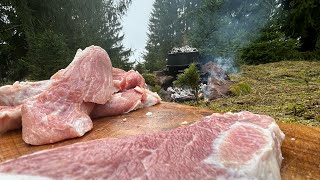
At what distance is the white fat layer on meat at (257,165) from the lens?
1394 millimetres

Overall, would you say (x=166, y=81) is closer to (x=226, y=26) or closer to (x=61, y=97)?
(x=226, y=26)

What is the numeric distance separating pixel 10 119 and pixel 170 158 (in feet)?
5.34

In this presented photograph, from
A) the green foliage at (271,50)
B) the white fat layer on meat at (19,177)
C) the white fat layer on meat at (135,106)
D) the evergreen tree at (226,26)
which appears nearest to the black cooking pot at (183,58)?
the evergreen tree at (226,26)

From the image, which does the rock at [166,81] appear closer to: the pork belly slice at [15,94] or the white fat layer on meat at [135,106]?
the white fat layer on meat at [135,106]

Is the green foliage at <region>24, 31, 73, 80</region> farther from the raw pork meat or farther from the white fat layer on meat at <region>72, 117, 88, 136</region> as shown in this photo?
the white fat layer on meat at <region>72, 117, 88, 136</region>

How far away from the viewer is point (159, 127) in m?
2.38

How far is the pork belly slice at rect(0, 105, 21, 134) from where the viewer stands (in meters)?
2.45

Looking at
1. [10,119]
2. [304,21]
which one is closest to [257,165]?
[10,119]

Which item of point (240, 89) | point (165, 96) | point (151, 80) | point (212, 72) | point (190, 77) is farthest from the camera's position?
point (151, 80)

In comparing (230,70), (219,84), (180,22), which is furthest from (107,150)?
(180,22)

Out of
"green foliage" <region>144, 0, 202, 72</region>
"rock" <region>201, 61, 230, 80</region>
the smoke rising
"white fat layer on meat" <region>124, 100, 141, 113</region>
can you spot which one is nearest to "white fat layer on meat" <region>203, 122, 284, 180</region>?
"white fat layer on meat" <region>124, 100, 141, 113</region>

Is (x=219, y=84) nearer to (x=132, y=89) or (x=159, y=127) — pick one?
(x=132, y=89)

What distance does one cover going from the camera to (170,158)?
1.50 metres

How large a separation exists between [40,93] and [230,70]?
38.7ft
